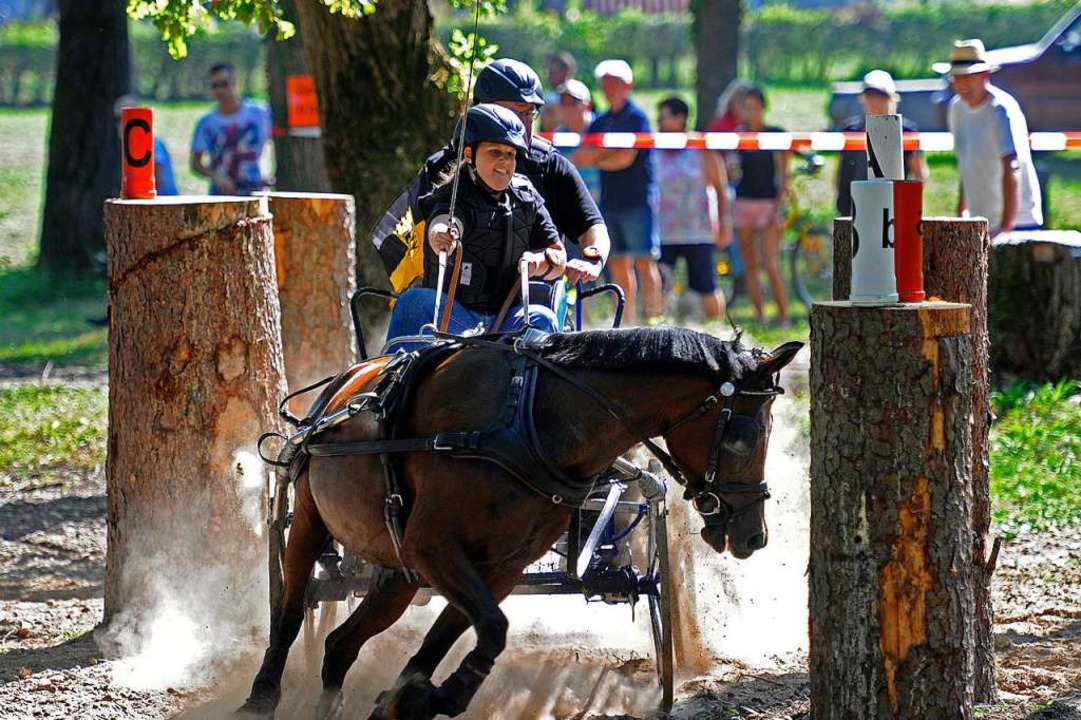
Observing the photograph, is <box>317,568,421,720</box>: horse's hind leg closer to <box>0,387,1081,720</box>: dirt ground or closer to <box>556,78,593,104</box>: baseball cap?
<box>0,387,1081,720</box>: dirt ground

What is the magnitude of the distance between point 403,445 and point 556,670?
168 cm

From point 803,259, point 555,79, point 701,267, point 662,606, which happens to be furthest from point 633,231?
point 662,606

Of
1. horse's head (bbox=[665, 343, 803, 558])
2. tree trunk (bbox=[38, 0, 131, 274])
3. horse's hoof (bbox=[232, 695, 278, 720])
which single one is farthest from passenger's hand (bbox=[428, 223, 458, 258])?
tree trunk (bbox=[38, 0, 131, 274])

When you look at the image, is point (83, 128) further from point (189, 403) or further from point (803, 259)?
point (189, 403)

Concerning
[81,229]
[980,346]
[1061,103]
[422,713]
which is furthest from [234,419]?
[1061,103]

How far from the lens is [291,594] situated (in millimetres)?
5422

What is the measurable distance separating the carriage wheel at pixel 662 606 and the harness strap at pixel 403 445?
1.21 metres

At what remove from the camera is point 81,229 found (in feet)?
58.1

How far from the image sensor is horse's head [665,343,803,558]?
4.53 m

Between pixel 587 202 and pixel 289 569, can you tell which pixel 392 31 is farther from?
pixel 289 569

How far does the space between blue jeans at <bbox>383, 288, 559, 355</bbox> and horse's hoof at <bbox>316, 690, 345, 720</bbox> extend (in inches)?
48.6

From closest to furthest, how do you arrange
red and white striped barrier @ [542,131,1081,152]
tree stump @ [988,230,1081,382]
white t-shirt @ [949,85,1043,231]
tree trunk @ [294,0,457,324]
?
tree trunk @ [294,0,457,324]
tree stump @ [988,230,1081,382]
white t-shirt @ [949,85,1043,231]
red and white striped barrier @ [542,131,1081,152]

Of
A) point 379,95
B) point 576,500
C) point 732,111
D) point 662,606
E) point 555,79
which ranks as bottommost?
point 662,606

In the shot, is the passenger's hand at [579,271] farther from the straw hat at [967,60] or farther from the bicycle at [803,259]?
the bicycle at [803,259]
